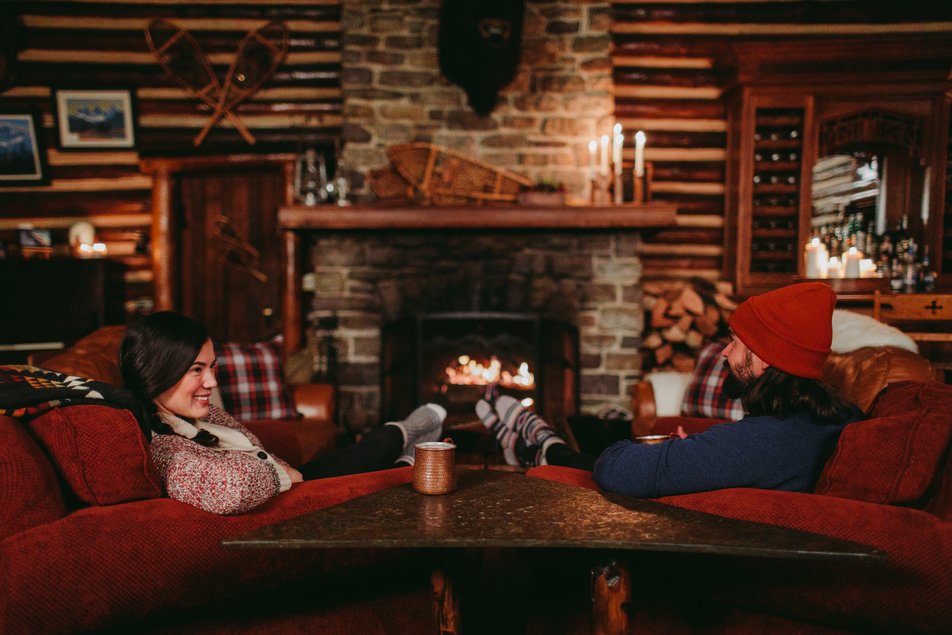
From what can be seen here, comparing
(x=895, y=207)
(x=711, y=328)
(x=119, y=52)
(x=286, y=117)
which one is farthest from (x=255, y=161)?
(x=895, y=207)

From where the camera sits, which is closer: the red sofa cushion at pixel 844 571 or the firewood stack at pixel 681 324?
the red sofa cushion at pixel 844 571

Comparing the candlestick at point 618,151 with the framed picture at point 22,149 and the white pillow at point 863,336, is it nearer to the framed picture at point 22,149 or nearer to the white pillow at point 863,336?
the white pillow at point 863,336

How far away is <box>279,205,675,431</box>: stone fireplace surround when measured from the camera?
13.2ft

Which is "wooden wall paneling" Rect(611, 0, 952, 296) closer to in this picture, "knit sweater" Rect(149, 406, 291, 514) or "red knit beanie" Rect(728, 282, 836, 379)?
"red knit beanie" Rect(728, 282, 836, 379)

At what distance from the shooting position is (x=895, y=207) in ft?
16.0

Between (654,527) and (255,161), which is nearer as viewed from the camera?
(654,527)

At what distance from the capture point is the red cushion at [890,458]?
55.7 inches

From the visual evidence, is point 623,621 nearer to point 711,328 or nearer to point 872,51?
point 711,328

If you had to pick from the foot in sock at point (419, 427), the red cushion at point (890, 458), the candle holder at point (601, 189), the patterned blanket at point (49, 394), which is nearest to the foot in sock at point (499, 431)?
the foot in sock at point (419, 427)

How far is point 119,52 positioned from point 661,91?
4.52m

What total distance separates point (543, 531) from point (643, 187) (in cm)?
332

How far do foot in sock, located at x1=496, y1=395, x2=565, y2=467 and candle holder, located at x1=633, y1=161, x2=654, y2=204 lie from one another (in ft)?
5.98

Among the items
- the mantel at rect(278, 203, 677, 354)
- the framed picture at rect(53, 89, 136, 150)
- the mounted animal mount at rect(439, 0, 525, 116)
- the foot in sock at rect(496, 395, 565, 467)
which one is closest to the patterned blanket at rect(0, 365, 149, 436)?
the foot in sock at rect(496, 395, 565, 467)

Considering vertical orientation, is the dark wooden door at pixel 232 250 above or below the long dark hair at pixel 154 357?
above
